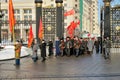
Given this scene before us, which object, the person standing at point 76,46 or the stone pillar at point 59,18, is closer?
the person standing at point 76,46

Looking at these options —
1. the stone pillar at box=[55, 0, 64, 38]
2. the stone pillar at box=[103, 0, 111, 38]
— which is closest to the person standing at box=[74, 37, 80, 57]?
the stone pillar at box=[55, 0, 64, 38]

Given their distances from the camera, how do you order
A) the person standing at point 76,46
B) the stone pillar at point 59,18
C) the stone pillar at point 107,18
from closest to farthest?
the person standing at point 76,46
the stone pillar at point 107,18
the stone pillar at point 59,18

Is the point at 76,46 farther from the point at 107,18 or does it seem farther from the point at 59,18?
the point at 107,18

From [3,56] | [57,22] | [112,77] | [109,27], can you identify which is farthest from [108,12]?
[112,77]

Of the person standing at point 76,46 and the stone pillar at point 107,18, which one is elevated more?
the stone pillar at point 107,18

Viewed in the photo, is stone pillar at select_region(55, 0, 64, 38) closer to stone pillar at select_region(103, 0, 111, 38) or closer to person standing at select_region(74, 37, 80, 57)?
stone pillar at select_region(103, 0, 111, 38)

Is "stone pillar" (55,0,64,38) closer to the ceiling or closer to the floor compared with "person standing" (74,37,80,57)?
closer to the ceiling

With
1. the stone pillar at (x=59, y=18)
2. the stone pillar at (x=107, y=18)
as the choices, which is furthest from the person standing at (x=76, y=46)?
the stone pillar at (x=107, y=18)

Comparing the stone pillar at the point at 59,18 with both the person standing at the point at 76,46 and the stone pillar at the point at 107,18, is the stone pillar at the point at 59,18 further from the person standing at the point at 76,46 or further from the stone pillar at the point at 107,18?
the person standing at the point at 76,46

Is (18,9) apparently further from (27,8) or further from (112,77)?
(112,77)

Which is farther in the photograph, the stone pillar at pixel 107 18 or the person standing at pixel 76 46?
the stone pillar at pixel 107 18

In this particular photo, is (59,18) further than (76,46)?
Yes

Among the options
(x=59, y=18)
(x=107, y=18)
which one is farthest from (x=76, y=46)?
(x=107, y=18)

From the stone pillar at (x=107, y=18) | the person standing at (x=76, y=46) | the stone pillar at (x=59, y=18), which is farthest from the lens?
the stone pillar at (x=59, y=18)
